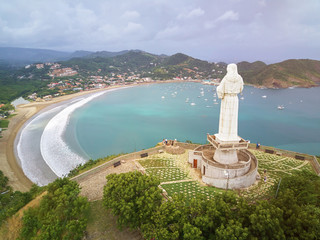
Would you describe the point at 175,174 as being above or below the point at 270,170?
above

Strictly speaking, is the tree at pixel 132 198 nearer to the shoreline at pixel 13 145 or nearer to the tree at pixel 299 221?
the tree at pixel 299 221

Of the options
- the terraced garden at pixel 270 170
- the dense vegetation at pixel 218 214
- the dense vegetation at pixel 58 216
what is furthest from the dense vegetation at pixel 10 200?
the terraced garden at pixel 270 170

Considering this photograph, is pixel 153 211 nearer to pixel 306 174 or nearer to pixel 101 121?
pixel 306 174

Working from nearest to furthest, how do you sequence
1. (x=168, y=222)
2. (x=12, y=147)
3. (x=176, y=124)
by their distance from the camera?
(x=168, y=222) → (x=12, y=147) → (x=176, y=124)

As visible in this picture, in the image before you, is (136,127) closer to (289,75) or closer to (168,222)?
(168,222)

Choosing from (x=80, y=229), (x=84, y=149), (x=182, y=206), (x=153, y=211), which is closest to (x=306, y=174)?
(x=182, y=206)

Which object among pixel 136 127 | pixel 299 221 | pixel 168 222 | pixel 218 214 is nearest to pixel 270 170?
pixel 299 221

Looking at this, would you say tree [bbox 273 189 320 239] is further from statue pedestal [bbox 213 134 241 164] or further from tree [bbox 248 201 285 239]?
statue pedestal [bbox 213 134 241 164]
